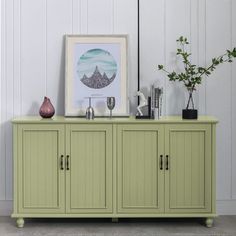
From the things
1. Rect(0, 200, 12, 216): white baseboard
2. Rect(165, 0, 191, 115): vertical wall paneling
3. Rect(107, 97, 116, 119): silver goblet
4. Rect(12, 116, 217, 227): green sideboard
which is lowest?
Rect(0, 200, 12, 216): white baseboard

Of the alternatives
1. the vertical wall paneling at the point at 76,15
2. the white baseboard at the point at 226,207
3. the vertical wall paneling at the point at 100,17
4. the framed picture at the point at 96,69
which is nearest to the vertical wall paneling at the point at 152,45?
the framed picture at the point at 96,69

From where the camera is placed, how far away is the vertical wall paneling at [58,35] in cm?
486

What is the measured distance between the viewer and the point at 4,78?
16.0ft

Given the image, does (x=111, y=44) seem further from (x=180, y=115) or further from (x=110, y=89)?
(x=180, y=115)

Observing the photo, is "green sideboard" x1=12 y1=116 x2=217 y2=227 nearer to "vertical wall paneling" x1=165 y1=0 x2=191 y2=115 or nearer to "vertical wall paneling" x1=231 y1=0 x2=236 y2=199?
"vertical wall paneling" x1=231 y1=0 x2=236 y2=199

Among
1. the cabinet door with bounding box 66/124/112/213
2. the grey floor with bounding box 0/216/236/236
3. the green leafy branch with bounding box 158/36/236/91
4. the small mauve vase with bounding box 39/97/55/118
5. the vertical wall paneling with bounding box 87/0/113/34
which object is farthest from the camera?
the vertical wall paneling with bounding box 87/0/113/34

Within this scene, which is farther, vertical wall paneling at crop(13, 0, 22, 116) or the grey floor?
vertical wall paneling at crop(13, 0, 22, 116)

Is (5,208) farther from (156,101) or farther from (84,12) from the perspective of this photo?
(84,12)

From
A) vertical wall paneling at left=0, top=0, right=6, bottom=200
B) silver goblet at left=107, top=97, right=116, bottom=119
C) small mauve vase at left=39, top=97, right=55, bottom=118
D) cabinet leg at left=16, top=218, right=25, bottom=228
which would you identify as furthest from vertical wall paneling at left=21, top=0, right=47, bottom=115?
cabinet leg at left=16, top=218, right=25, bottom=228

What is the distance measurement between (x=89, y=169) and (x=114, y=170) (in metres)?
0.19

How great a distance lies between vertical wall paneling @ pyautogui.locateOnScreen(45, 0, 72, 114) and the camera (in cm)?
486

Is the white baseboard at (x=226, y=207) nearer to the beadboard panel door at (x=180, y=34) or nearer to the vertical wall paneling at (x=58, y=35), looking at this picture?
the beadboard panel door at (x=180, y=34)

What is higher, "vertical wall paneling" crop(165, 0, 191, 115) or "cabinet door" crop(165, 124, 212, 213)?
"vertical wall paneling" crop(165, 0, 191, 115)

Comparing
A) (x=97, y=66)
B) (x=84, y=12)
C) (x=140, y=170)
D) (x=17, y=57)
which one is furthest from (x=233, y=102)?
(x=17, y=57)
